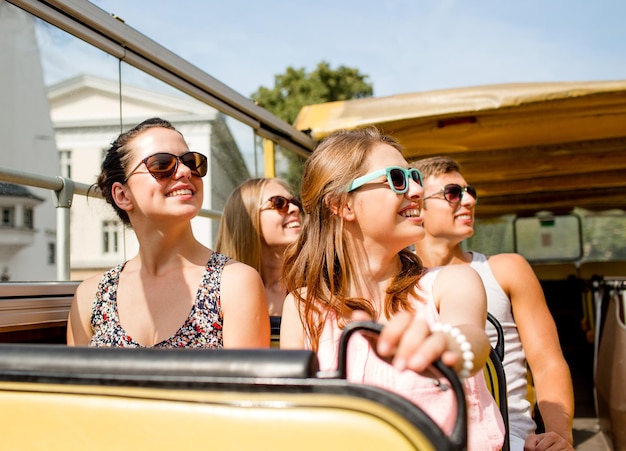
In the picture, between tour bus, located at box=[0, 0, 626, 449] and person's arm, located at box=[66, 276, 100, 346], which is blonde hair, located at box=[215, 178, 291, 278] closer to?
tour bus, located at box=[0, 0, 626, 449]

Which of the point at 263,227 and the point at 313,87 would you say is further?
the point at 313,87

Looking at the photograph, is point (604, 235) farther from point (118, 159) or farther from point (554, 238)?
→ point (118, 159)

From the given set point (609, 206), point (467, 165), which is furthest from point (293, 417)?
point (609, 206)

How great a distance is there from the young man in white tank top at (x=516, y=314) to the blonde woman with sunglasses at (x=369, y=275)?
0.64m

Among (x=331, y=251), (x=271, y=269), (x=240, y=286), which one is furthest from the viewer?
(x=271, y=269)

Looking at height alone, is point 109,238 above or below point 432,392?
above

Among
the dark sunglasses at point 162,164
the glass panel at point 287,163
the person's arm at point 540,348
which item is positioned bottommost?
the person's arm at point 540,348

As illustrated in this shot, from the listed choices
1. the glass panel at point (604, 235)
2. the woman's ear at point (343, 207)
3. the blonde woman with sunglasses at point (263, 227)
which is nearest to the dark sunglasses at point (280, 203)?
the blonde woman with sunglasses at point (263, 227)

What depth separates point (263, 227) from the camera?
Answer: 2.98m

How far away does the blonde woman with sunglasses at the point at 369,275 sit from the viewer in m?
1.38

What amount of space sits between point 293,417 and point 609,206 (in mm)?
7328

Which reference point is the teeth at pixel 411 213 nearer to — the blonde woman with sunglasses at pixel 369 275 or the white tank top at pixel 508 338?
the blonde woman with sunglasses at pixel 369 275

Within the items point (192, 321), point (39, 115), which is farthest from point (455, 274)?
point (39, 115)

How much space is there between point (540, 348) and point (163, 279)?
1.33m
